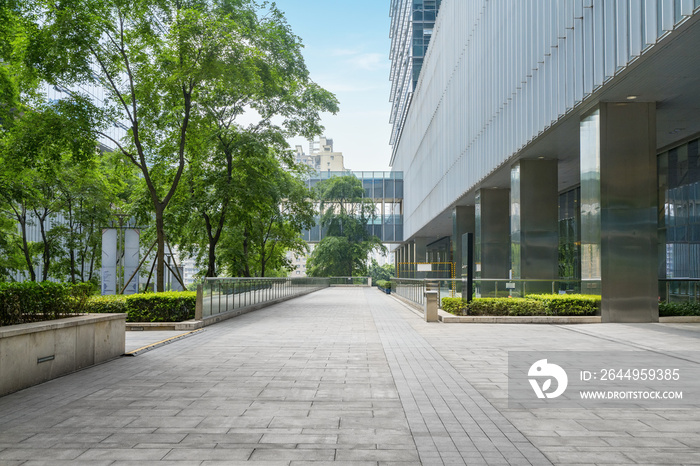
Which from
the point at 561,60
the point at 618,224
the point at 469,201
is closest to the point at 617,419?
the point at 618,224

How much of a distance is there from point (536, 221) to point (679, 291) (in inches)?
237

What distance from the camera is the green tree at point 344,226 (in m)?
60.9

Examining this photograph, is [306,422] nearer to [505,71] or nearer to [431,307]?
[431,307]

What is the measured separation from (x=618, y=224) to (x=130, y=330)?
44.4 feet

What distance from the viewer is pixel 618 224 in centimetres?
1622

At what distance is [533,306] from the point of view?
57.9 feet

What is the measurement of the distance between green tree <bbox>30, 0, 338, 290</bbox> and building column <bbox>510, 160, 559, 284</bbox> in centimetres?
1087

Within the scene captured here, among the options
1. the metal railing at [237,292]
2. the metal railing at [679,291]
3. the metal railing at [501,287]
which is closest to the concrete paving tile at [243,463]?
the metal railing at [237,292]

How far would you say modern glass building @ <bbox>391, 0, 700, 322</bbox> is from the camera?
14453mm

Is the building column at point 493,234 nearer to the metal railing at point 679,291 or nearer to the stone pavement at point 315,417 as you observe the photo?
the metal railing at point 679,291

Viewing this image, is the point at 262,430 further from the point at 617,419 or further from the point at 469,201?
the point at 469,201

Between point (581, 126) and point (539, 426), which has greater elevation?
point (581, 126)

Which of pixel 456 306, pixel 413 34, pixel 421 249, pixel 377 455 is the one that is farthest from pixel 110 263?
pixel 413 34

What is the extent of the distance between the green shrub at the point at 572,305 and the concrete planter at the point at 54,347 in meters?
12.2
